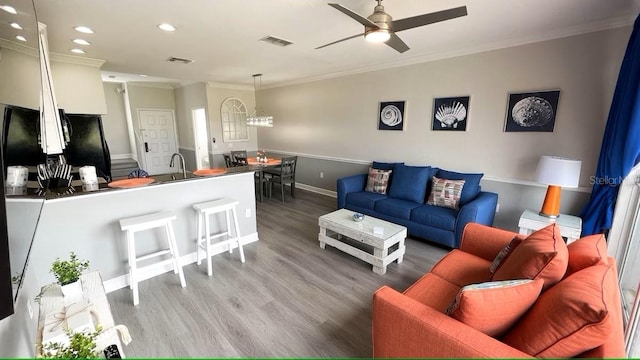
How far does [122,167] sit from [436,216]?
766cm

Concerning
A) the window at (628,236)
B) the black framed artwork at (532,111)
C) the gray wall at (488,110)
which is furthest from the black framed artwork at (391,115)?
the window at (628,236)

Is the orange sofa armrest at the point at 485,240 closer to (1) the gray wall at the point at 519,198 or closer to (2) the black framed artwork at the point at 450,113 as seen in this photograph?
(1) the gray wall at the point at 519,198

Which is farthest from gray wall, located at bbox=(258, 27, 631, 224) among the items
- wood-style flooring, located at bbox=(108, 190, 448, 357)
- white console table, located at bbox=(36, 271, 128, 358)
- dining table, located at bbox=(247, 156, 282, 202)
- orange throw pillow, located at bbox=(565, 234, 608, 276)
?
white console table, located at bbox=(36, 271, 128, 358)

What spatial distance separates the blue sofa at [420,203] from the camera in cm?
316

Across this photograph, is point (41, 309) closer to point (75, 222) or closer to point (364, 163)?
point (75, 222)

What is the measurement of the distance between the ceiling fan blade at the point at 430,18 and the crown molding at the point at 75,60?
4.54 m

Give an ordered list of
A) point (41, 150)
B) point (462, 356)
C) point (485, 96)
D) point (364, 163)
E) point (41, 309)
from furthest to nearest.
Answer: point (364, 163)
point (485, 96)
point (41, 150)
point (41, 309)
point (462, 356)

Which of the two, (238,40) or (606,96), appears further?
(238,40)

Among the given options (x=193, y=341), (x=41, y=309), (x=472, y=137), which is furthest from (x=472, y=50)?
(x=41, y=309)

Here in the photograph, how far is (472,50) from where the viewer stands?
353 centimetres

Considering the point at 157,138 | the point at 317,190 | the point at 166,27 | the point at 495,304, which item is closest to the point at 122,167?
the point at 157,138

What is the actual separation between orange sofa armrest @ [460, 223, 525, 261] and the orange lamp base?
108 cm

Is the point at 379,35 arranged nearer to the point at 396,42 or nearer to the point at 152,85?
the point at 396,42

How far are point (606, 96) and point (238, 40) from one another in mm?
4099
